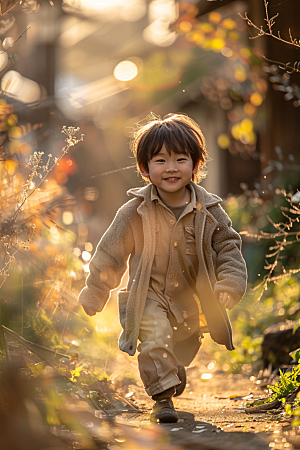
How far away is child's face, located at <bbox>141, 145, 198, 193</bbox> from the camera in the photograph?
7.87 feet

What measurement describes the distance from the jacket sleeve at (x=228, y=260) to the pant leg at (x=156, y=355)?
33 centimetres

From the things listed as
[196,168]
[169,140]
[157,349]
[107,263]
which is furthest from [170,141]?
[157,349]

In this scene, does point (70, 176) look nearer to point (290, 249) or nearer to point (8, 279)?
point (290, 249)

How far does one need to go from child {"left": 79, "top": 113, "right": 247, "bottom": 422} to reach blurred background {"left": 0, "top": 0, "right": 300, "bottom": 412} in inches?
15.4

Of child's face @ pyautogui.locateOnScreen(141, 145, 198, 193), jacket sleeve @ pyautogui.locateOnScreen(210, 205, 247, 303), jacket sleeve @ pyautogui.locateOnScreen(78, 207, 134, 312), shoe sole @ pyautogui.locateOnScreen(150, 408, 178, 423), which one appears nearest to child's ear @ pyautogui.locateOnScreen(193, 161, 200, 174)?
child's face @ pyautogui.locateOnScreen(141, 145, 198, 193)

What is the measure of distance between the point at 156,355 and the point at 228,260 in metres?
0.61

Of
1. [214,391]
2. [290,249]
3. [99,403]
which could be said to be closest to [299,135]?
[290,249]

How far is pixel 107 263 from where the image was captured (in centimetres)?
250

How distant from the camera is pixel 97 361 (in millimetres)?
2963

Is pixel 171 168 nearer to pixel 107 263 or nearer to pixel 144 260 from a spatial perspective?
pixel 144 260

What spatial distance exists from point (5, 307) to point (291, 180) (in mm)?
3205

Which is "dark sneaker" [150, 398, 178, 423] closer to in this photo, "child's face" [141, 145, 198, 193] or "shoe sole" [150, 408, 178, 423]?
"shoe sole" [150, 408, 178, 423]

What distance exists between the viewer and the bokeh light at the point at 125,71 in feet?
21.9

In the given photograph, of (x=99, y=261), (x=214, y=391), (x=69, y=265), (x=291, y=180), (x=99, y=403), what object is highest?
(x=99, y=261)
